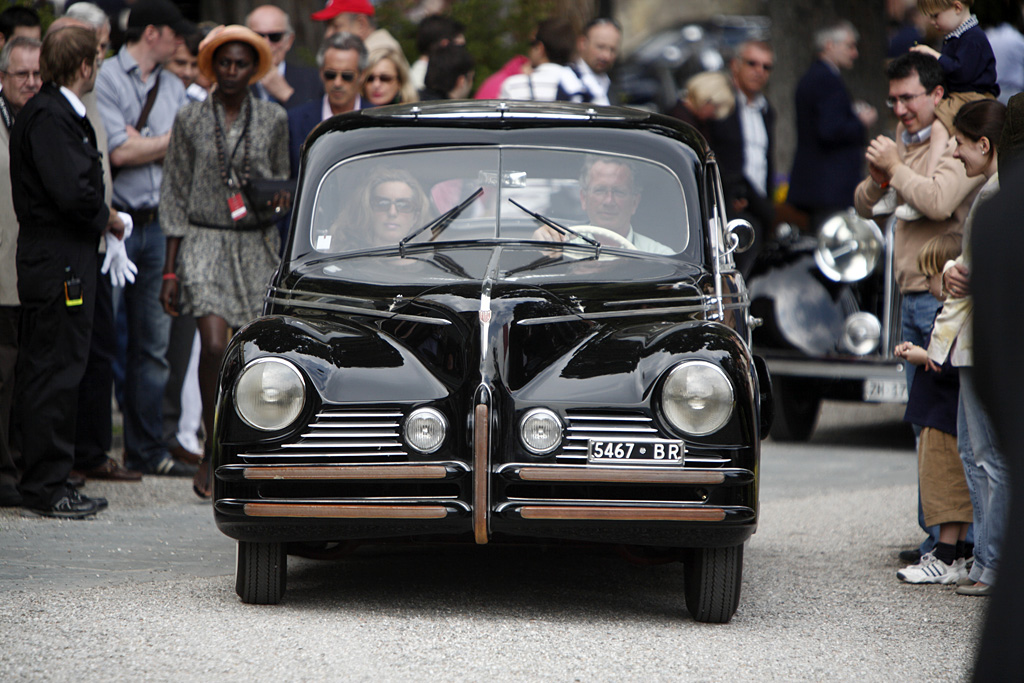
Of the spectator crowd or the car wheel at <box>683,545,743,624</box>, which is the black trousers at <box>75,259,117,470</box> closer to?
the spectator crowd

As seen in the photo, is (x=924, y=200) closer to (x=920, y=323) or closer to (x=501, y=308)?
(x=920, y=323)

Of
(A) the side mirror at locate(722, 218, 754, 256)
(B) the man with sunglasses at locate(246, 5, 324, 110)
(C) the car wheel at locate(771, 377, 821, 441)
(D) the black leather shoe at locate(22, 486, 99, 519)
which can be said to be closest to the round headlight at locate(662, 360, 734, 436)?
(A) the side mirror at locate(722, 218, 754, 256)

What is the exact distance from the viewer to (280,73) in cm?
897

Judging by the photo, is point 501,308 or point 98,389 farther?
point 98,389

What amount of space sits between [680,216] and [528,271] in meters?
0.82

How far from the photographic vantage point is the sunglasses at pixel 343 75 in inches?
290

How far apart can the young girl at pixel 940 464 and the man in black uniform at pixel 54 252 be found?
3761 mm

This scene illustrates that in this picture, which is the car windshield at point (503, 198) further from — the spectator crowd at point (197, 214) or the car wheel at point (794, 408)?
the car wheel at point (794, 408)

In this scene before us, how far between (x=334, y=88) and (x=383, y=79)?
2.47ft

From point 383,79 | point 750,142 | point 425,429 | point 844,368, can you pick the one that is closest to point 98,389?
Answer: point 383,79

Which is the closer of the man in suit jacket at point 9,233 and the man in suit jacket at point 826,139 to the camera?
the man in suit jacket at point 9,233

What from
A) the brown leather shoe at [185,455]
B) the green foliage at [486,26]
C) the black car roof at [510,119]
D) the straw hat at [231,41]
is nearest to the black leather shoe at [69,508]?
the brown leather shoe at [185,455]

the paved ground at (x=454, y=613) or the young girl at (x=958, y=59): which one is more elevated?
the young girl at (x=958, y=59)

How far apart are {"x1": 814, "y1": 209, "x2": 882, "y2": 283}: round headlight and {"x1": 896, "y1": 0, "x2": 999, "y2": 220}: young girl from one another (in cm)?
247
